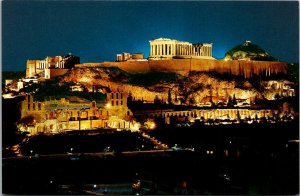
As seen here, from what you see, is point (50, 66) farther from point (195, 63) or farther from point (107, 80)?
point (195, 63)

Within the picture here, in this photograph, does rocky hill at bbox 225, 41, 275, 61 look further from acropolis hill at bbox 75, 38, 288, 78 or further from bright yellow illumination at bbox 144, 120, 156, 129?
bright yellow illumination at bbox 144, 120, 156, 129

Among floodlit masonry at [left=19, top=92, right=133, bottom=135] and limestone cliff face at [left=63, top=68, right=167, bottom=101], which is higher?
limestone cliff face at [left=63, top=68, right=167, bottom=101]

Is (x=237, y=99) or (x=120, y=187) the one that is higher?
(x=237, y=99)

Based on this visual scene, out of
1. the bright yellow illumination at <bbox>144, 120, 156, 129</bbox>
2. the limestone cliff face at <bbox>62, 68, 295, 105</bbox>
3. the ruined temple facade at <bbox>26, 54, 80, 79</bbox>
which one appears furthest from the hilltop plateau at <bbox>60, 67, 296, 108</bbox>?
the bright yellow illumination at <bbox>144, 120, 156, 129</bbox>

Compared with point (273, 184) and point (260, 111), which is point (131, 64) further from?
point (273, 184)

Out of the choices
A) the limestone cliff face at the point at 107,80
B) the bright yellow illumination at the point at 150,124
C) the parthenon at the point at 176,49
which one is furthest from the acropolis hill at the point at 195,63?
the bright yellow illumination at the point at 150,124

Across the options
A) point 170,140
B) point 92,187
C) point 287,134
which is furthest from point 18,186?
point 287,134

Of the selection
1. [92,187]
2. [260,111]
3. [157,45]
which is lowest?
[92,187]
